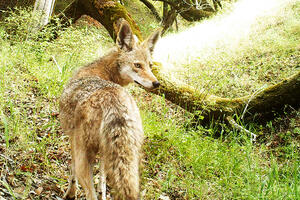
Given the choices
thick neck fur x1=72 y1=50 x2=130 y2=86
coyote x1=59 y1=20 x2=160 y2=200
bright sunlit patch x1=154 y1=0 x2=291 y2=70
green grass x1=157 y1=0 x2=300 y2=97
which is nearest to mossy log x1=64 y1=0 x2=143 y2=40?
bright sunlit patch x1=154 y1=0 x2=291 y2=70

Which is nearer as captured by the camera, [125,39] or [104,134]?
[104,134]

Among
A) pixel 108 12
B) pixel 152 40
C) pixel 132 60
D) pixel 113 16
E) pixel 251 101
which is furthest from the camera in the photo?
pixel 108 12

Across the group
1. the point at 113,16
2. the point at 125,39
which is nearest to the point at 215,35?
the point at 113,16

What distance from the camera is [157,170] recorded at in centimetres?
366

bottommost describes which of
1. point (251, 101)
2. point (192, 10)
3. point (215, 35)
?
point (251, 101)

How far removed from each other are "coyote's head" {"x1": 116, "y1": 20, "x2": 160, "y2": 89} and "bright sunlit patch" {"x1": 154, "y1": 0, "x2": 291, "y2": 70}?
3.50m

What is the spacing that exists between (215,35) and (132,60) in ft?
23.1

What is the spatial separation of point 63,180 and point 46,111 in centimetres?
163

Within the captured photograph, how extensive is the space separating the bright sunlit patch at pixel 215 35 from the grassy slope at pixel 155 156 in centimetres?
389

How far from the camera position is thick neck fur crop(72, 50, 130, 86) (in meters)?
3.59

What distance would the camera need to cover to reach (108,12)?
6.77 m

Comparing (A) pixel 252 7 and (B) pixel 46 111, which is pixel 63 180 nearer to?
(B) pixel 46 111

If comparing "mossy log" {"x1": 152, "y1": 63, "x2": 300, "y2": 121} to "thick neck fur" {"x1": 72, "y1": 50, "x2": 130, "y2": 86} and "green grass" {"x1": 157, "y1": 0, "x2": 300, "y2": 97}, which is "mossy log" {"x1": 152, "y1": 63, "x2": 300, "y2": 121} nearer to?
"green grass" {"x1": 157, "y1": 0, "x2": 300, "y2": 97}

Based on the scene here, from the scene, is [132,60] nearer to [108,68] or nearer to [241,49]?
[108,68]
